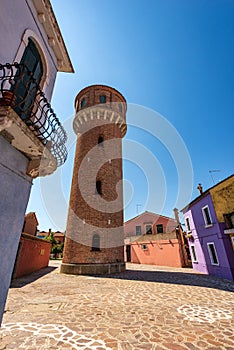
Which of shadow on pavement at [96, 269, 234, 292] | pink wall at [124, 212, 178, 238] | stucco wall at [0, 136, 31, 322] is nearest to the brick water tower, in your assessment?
shadow on pavement at [96, 269, 234, 292]

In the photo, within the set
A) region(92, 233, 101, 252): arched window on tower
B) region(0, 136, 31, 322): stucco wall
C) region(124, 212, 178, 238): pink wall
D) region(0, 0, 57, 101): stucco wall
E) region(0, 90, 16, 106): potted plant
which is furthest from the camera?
region(124, 212, 178, 238): pink wall

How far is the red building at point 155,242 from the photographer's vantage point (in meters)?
18.9

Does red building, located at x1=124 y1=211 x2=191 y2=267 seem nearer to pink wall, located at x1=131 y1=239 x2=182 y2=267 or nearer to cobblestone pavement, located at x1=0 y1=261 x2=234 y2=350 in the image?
pink wall, located at x1=131 y1=239 x2=182 y2=267

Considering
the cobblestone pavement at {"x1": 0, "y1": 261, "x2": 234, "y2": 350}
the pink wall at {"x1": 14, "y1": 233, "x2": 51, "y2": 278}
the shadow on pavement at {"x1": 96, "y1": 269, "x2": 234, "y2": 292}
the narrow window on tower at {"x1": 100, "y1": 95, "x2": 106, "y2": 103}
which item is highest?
the narrow window on tower at {"x1": 100, "y1": 95, "x2": 106, "y2": 103}

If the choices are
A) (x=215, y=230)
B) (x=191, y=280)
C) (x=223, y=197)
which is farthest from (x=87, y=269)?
(x=223, y=197)

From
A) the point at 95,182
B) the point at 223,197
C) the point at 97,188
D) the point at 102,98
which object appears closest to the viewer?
the point at 223,197

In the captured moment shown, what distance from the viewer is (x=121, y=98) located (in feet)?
65.0

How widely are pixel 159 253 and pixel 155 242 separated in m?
1.29

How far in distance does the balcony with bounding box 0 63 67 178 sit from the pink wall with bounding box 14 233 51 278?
1005cm

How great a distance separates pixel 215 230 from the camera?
12.1 meters

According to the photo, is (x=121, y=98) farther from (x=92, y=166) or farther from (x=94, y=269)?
(x=94, y=269)

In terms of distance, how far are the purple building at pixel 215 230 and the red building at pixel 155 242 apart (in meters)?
3.20

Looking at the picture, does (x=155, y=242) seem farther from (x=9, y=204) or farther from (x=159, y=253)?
(x=9, y=204)

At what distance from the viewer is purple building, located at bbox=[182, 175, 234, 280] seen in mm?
11070
